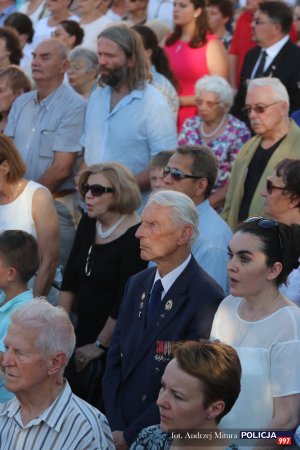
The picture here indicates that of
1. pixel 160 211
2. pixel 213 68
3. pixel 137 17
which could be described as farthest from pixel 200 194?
pixel 137 17

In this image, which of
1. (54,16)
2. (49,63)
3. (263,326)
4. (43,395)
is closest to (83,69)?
(49,63)

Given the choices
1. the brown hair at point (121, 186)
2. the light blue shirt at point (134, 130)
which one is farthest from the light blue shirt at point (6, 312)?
the light blue shirt at point (134, 130)

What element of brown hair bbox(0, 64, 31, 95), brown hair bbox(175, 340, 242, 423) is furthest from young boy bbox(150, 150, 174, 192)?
brown hair bbox(175, 340, 242, 423)

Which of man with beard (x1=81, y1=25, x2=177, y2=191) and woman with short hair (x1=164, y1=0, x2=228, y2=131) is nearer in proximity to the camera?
man with beard (x1=81, y1=25, x2=177, y2=191)

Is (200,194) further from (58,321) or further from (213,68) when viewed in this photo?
(213,68)

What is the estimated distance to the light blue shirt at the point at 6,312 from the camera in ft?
16.8

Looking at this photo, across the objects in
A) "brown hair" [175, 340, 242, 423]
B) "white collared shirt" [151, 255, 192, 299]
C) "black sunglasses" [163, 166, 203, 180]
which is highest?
"black sunglasses" [163, 166, 203, 180]

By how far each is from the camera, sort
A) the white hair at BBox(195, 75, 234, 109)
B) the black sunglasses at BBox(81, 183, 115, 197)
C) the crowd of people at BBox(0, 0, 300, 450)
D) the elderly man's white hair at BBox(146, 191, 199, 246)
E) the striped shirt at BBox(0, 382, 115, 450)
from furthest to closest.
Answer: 1. the white hair at BBox(195, 75, 234, 109)
2. the black sunglasses at BBox(81, 183, 115, 197)
3. the elderly man's white hair at BBox(146, 191, 199, 246)
4. the crowd of people at BBox(0, 0, 300, 450)
5. the striped shirt at BBox(0, 382, 115, 450)

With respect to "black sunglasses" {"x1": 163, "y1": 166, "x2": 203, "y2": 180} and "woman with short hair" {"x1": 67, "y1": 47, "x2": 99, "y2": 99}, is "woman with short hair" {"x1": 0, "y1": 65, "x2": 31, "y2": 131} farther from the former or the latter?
"black sunglasses" {"x1": 163, "y1": 166, "x2": 203, "y2": 180}

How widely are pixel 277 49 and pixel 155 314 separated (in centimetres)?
447

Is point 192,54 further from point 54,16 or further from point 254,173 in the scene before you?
point 54,16

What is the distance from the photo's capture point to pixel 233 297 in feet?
15.8

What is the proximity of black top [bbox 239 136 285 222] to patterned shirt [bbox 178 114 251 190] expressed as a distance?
2.33 feet

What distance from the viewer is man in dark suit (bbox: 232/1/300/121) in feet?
28.5
